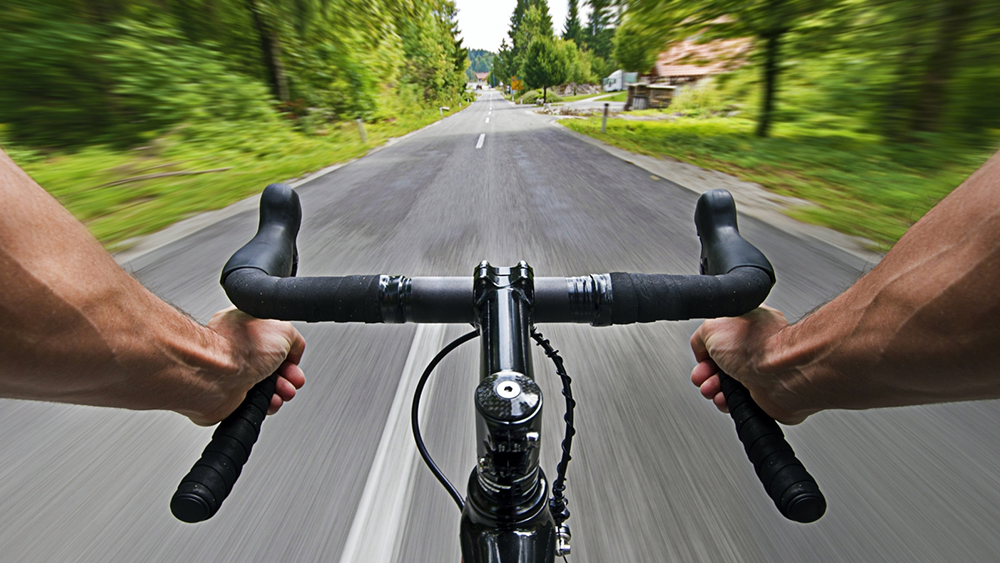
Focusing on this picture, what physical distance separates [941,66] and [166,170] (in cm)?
1387

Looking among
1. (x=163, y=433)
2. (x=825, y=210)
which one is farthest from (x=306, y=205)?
(x=825, y=210)

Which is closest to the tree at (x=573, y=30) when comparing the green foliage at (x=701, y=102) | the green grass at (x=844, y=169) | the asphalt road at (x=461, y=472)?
the green foliage at (x=701, y=102)

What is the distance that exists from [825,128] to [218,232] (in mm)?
12448

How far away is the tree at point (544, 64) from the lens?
155ft

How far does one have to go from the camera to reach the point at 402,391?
2.13 meters

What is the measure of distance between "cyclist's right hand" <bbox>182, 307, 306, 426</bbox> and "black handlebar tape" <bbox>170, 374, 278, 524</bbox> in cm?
13

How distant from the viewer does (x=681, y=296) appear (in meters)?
0.97

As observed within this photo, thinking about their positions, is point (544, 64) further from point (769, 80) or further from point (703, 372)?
point (703, 372)

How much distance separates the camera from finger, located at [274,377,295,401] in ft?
4.28

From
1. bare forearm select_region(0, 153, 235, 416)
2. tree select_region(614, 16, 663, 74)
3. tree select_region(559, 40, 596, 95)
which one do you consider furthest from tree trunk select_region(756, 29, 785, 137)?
tree select_region(559, 40, 596, 95)

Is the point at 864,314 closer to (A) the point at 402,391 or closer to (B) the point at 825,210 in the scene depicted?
(A) the point at 402,391

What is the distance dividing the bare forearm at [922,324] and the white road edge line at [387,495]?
130 cm

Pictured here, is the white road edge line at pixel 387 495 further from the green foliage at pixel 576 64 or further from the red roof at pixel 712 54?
the green foliage at pixel 576 64

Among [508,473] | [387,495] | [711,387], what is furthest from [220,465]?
[711,387]
